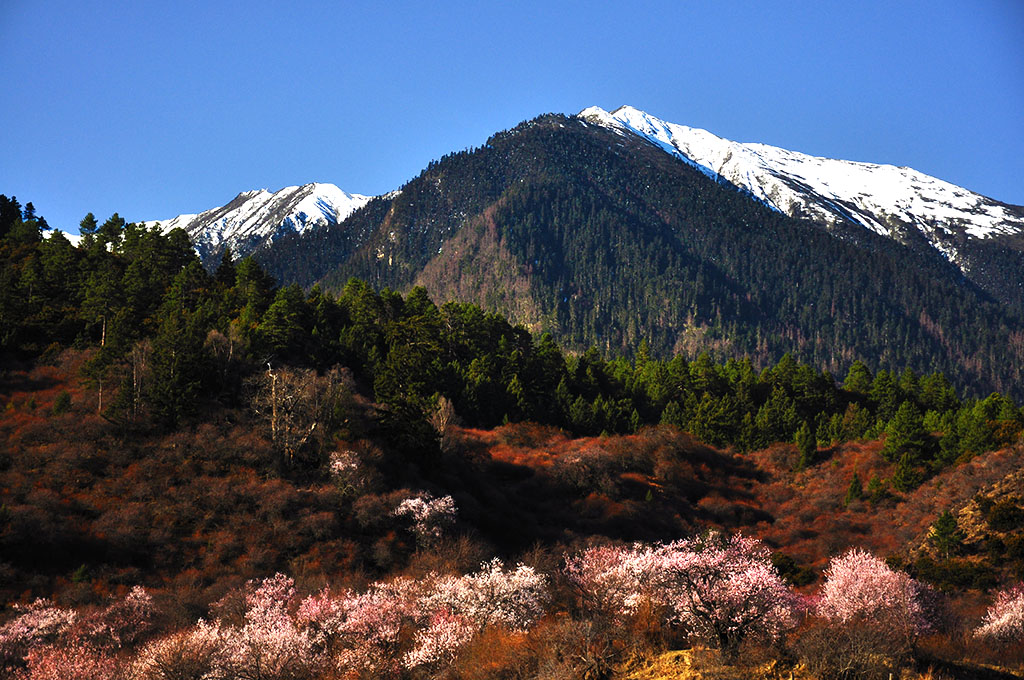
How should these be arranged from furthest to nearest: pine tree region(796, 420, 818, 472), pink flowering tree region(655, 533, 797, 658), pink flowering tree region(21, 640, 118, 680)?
pine tree region(796, 420, 818, 472), pink flowering tree region(21, 640, 118, 680), pink flowering tree region(655, 533, 797, 658)

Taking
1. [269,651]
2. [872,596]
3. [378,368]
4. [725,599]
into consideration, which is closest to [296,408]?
[378,368]

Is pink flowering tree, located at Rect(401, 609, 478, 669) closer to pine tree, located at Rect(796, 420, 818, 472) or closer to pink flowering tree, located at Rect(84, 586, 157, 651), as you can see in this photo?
pink flowering tree, located at Rect(84, 586, 157, 651)

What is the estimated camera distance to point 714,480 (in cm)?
9125

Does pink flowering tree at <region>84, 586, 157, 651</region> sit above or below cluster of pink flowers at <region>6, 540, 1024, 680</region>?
below

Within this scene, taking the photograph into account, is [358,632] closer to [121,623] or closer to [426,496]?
[121,623]

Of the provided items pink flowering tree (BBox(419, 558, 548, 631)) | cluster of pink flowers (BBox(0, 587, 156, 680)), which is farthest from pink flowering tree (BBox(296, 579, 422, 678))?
cluster of pink flowers (BBox(0, 587, 156, 680))

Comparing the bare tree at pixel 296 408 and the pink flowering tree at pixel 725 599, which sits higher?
the bare tree at pixel 296 408

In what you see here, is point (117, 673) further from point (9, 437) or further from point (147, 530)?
point (9, 437)

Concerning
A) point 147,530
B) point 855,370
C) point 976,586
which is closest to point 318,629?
point 147,530

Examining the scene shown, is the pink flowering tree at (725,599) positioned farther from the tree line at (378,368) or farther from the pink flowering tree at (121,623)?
the tree line at (378,368)

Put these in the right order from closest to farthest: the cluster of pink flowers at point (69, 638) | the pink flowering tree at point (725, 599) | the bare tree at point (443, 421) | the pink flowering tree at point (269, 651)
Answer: the pink flowering tree at point (725, 599), the pink flowering tree at point (269, 651), the cluster of pink flowers at point (69, 638), the bare tree at point (443, 421)

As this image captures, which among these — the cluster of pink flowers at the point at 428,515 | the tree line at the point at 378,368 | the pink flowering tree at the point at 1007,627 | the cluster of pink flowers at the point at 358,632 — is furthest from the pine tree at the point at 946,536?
the cluster of pink flowers at the point at 358,632

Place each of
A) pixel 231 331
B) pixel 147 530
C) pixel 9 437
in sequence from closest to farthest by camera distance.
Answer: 1. pixel 147 530
2. pixel 9 437
3. pixel 231 331

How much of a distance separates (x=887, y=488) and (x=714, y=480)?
761 inches
